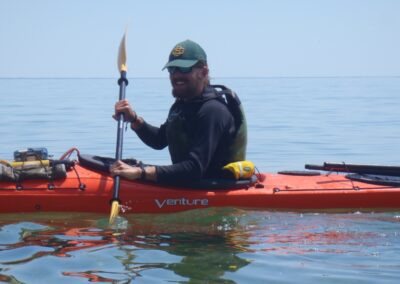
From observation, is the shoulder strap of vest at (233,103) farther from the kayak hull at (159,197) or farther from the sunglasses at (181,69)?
the kayak hull at (159,197)

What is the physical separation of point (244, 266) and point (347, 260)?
73 centimetres

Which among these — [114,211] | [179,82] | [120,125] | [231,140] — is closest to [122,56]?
[120,125]

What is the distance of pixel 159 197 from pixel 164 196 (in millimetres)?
43

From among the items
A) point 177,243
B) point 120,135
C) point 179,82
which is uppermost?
point 179,82

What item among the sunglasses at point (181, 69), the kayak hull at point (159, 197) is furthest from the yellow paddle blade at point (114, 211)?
the sunglasses at point (181, 69)

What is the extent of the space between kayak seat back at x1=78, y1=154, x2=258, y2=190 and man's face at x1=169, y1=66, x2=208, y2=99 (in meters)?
0.75

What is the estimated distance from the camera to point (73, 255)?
5570 millimetres

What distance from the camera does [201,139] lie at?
6.50 m

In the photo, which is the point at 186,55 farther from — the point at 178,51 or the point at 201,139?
the point at 201,139

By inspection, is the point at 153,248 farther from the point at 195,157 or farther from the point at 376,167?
the point at 376,167

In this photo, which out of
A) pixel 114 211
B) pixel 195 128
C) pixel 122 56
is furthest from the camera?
pixel 122 56

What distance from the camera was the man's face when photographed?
6691 millimetres

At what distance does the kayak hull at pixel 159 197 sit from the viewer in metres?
6.70

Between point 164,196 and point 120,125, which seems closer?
point 164,196
